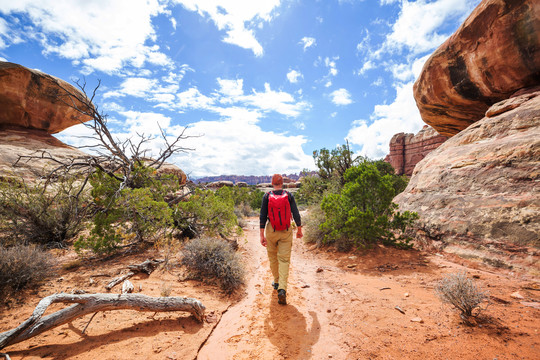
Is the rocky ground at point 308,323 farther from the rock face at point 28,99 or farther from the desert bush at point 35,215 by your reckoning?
the rock face at point 28,99

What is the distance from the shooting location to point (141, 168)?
660cm

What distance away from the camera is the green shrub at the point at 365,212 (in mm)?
6125

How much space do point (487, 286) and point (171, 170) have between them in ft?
63.6

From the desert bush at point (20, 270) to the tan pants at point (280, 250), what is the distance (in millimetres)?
3902

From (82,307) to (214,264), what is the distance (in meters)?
2.20

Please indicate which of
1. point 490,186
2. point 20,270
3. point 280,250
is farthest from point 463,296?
point 20,270

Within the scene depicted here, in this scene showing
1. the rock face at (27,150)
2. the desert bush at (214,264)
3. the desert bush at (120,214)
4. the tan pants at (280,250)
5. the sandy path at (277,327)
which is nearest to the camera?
the sandy path at (277,327)

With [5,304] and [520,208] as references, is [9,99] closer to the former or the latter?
[5,304]

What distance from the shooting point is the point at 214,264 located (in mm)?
4438

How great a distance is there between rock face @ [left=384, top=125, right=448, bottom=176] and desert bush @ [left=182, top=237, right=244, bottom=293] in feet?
125

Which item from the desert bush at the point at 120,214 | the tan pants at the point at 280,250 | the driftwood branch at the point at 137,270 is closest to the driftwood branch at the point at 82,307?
the driftwood branch at the point at 137,270

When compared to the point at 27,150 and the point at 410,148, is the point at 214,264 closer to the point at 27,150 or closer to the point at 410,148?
the point at 27,150

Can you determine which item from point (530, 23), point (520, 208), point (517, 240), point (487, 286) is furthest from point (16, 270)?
point (530, 23)

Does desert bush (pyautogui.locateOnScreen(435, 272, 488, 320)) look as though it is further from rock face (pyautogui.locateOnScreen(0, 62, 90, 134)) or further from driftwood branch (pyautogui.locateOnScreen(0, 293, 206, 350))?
rock face (pyautogui.locateOnScreen(0, 62, 90, 134))
